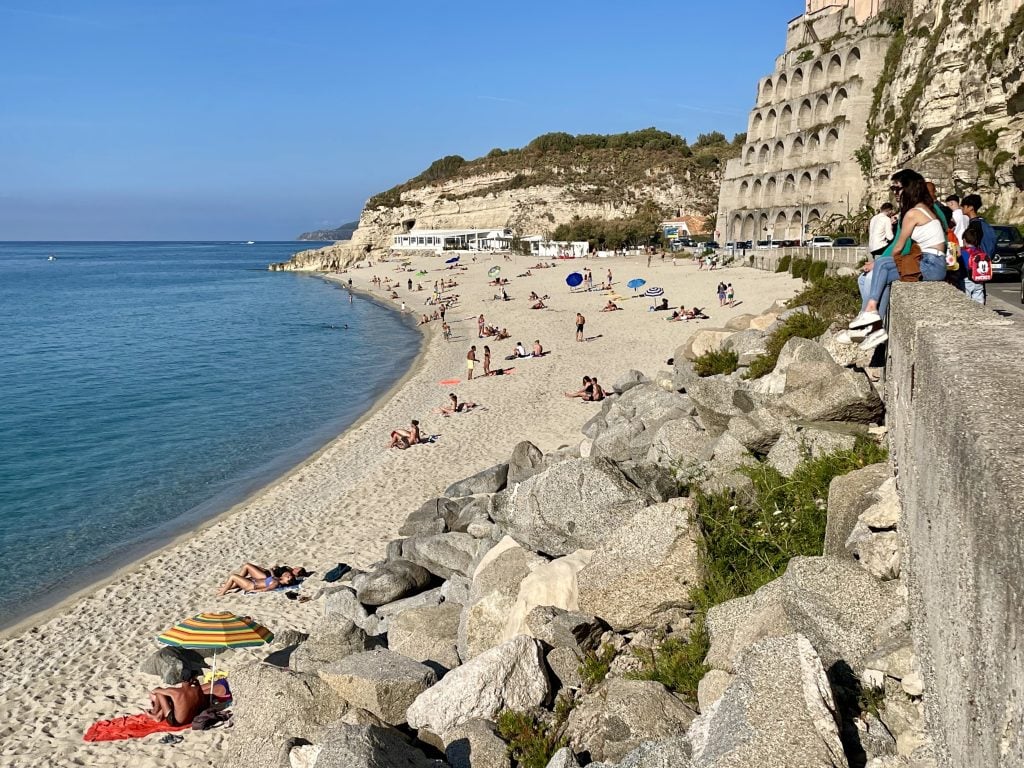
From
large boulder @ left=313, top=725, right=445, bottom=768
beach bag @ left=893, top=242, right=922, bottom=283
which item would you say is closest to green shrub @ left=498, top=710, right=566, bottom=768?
large boulder @ left=313, top=725, right=445, bottom=768

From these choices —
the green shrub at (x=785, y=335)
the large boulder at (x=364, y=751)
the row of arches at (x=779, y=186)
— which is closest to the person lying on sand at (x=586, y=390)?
the green shrub at (x=785, y=335)

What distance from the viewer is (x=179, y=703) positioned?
922 centimetres

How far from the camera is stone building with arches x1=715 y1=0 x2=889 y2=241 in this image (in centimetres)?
5416

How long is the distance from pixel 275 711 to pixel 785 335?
28.0ft

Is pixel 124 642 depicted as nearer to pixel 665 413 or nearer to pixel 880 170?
pixel 665 413

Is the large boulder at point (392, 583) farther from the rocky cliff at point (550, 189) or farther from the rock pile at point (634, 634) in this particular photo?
the rocky cliff at point (550, 189)

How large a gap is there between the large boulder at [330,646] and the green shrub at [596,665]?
10.4 ft

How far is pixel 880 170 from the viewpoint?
48531 mm

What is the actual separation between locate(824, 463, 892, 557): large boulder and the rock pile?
0.07 ft

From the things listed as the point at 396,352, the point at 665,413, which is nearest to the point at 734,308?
the point at 396,352

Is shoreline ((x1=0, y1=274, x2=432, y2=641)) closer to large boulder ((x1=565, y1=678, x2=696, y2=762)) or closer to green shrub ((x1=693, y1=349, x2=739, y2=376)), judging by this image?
green shrub ((x1=693, y1=349, x2=739, y2=376))

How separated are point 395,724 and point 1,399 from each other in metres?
32.4

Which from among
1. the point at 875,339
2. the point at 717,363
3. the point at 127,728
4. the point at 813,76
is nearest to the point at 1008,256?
the point at 717,363

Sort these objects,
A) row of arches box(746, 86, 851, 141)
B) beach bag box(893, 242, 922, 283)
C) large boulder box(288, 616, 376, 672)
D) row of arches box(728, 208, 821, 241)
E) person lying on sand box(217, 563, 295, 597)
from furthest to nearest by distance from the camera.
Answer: row of arches box(728, 208, 821, 241)
row of arches box(746, 86, 851, 141)
person lying on sand box(217, 563, 295, 597)
large boulder box(288, 616, 376, 672)
beach bag box(893, 242, 922, 283)
